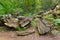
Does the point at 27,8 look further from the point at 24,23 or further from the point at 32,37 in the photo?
the point at 32,37

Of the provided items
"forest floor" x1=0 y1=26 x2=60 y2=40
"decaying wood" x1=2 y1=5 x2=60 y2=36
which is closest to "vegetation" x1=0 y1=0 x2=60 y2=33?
"decaying wood" x1=2 y1=5 x2=60 y2=36

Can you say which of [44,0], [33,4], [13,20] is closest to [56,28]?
[13,20]

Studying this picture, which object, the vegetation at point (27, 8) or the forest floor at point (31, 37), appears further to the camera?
the vegetation at point (27, 8)

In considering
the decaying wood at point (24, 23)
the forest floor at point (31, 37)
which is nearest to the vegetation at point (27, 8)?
the decaying wood at point (24, 23)

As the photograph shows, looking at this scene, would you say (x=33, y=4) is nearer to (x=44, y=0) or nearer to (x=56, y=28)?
(x=44, y=0)

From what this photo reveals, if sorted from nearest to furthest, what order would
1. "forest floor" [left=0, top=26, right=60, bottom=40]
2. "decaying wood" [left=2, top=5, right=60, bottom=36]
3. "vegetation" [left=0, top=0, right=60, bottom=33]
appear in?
1. "forest floor" [left=0, top=26, right=60, bottom=40]
2. "decaying wood" [left=2, top=5, right=60, bottom=36]
3. "vegetation" [left=0, top=0, right=60, bottom=33]

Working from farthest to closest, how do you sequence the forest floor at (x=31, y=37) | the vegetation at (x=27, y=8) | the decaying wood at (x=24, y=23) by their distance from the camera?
1. the vegetation at (x=27, y=8)
2. the decaying wood at (x=24, y=23)
3. the forest floor at (x=31, y=37)

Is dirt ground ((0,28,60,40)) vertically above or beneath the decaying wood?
beneath

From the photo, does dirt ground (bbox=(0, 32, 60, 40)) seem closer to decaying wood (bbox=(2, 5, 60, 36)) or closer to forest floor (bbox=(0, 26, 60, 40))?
forest floor (bbox=(0, 26, 60, 40))

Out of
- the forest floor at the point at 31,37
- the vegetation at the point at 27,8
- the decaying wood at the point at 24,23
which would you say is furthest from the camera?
the vegetation at the point at 27,8

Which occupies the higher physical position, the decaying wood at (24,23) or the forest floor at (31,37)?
the decaying wood at (24,23)

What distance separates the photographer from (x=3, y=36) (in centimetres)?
452

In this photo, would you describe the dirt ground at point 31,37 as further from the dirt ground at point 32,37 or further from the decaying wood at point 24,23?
the decaying wood at point 24,23

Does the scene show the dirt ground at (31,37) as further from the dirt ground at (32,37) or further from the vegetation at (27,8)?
the vegetation at (27,8)
